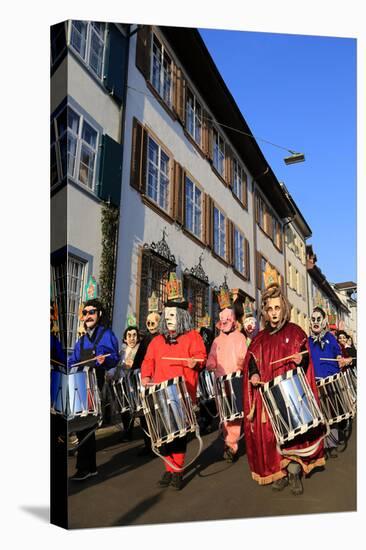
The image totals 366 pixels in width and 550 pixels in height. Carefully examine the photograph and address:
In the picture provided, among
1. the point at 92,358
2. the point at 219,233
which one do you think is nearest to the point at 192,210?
the point at 219,233

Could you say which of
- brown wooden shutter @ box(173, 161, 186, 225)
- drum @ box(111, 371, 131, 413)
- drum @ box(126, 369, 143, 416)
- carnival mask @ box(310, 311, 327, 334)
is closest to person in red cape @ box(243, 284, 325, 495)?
carnival mask @ box(310, 311, 327, 334)

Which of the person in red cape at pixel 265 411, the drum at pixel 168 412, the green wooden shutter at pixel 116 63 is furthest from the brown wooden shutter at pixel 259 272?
the green wooden shutter at pixel 116 63

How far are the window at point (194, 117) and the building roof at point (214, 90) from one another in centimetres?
12

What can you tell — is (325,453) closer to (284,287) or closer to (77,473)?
(284,287)

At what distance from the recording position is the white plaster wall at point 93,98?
16.9 feet

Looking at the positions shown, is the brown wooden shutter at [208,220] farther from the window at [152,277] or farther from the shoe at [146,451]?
the shoe at [146,451]

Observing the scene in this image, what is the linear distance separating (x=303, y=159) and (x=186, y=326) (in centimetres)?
223

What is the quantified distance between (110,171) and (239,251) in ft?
5.69

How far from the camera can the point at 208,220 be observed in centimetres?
633

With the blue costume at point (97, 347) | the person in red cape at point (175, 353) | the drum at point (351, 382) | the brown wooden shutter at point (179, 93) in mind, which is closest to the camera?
the blue costume at point (97, 347)

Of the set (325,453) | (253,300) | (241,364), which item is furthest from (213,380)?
(325,453)

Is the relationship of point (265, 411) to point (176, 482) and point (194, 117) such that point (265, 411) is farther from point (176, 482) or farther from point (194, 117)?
point (194, 117)

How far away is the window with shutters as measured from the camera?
6099mm

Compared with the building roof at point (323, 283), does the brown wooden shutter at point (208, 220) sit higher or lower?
higher
